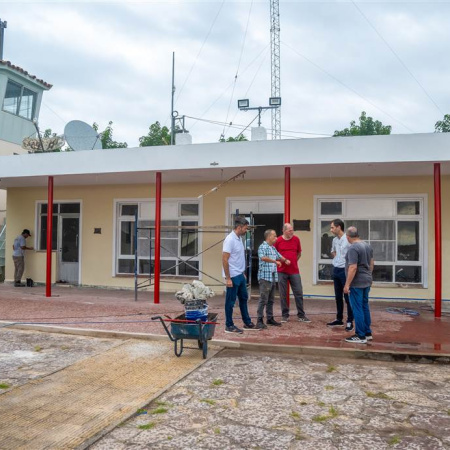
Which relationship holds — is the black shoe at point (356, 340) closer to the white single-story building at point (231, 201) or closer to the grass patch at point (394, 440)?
the grass patch at point (394, 440)

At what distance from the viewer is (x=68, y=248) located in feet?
42.0

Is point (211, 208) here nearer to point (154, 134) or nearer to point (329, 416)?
point (329, 416)

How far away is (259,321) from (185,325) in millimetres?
1795

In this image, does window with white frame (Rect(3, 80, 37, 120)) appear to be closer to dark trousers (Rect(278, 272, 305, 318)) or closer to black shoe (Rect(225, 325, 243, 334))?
dark trousers (Rect(278, 272, 305, 318))

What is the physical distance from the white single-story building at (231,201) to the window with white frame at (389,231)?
0.9 inches

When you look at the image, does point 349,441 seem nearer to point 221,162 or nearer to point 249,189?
point 221,162

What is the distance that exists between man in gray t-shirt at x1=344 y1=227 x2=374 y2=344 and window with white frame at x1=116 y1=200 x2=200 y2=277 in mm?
5375

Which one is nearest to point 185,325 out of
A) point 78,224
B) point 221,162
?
point 221,162

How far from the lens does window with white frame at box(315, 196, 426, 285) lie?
1003cm

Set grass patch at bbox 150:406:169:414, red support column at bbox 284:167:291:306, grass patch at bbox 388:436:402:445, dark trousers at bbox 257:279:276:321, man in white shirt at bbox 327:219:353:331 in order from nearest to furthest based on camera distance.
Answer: grass patch at bbox 388:436:402:445 → grass patch at bbox 150:406:169:414 → dark trousers at bbox 257:279:276:321 → man in white shirt at bbox 327:219:353:331 → red support column at bbox 284:167:291:306

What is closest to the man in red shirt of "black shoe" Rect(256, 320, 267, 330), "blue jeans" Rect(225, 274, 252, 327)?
"black shoe" Rect(256, 320, 267, 330)

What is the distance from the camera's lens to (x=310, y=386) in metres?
4.58

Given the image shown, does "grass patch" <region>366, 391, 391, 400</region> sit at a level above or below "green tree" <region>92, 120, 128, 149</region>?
below

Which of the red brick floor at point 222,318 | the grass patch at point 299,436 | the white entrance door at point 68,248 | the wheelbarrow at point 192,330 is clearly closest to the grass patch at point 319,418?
the grass patch at point 299,436
